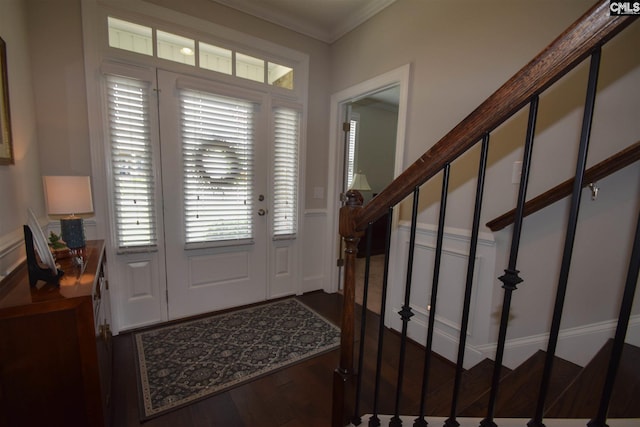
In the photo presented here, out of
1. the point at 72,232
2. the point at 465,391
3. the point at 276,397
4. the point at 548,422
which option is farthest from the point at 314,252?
the point at 548,422

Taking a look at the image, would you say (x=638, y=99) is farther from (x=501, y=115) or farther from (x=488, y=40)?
(x=501, y=115)

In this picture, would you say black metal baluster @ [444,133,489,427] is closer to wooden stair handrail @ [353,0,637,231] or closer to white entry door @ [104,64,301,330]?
wooden stair handrail @ [353,0,637,231]

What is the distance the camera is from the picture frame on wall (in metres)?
1.37

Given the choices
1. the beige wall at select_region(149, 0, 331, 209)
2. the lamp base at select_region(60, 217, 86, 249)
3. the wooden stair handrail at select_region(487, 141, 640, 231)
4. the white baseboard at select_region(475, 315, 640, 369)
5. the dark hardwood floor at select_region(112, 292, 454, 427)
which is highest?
the beige wall at select_region(149, 0, 331, 209)

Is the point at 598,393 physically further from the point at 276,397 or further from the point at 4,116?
the point at 4,116

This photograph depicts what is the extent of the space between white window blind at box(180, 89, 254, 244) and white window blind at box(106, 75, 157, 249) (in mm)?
279

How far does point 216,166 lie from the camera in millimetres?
2611

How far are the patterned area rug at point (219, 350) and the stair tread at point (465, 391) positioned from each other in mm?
934

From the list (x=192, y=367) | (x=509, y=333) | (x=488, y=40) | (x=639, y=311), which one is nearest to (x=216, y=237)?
(x=192, y=367)

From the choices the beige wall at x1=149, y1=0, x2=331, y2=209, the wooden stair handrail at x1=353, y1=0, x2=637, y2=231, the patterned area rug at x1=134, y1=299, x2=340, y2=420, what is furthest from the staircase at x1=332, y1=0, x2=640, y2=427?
the beige wall at x1=149, y1=0, x2=331, y2=209

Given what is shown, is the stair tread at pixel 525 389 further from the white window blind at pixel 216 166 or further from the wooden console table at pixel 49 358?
the white window blind at pixel 216 166

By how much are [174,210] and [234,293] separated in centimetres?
100

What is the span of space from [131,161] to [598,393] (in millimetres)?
3007

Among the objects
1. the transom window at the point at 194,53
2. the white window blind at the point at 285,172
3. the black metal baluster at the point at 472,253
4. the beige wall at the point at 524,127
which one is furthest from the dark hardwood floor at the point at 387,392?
the transom window at the point at 194,53
